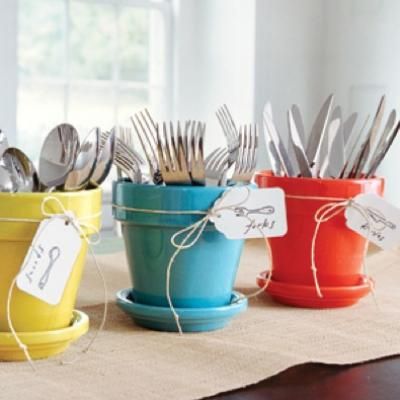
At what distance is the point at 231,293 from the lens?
2.66 ft

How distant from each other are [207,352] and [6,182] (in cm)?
22

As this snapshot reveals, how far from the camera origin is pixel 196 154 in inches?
28.9

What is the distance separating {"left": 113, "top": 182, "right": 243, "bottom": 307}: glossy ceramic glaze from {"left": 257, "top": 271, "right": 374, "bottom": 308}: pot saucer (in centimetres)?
13

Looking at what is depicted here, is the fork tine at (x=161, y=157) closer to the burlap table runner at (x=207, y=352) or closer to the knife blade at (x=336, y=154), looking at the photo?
the burlap table runner at (x=207, y=352)

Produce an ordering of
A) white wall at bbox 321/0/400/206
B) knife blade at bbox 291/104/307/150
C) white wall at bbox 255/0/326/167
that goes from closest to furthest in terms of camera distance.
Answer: knife blade at bbox 291/104/307/150, white wall at bbox 321/0/400/206, white wall at bbox 255/0/326/167

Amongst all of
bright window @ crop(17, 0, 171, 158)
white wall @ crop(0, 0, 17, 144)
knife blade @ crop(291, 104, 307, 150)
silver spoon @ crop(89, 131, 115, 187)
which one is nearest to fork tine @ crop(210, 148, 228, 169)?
silver spoon @ crop(89, 131, 115, 187)

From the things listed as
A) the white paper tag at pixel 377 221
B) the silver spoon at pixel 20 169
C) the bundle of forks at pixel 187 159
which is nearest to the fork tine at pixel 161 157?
the bundle of forks at pixel 187 159

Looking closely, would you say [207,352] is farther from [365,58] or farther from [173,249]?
[365,58]

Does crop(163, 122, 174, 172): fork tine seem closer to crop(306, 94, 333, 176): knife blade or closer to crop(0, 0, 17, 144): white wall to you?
crop(306, 94, 333, 176): knife blade

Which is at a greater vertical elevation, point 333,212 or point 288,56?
point 288,56

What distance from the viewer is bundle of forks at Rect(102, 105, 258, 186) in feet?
2.40

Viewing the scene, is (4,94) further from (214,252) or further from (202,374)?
(202,374)

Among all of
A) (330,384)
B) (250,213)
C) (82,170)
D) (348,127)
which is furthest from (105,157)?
(348,127)

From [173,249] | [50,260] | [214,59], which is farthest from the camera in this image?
[214,59]
